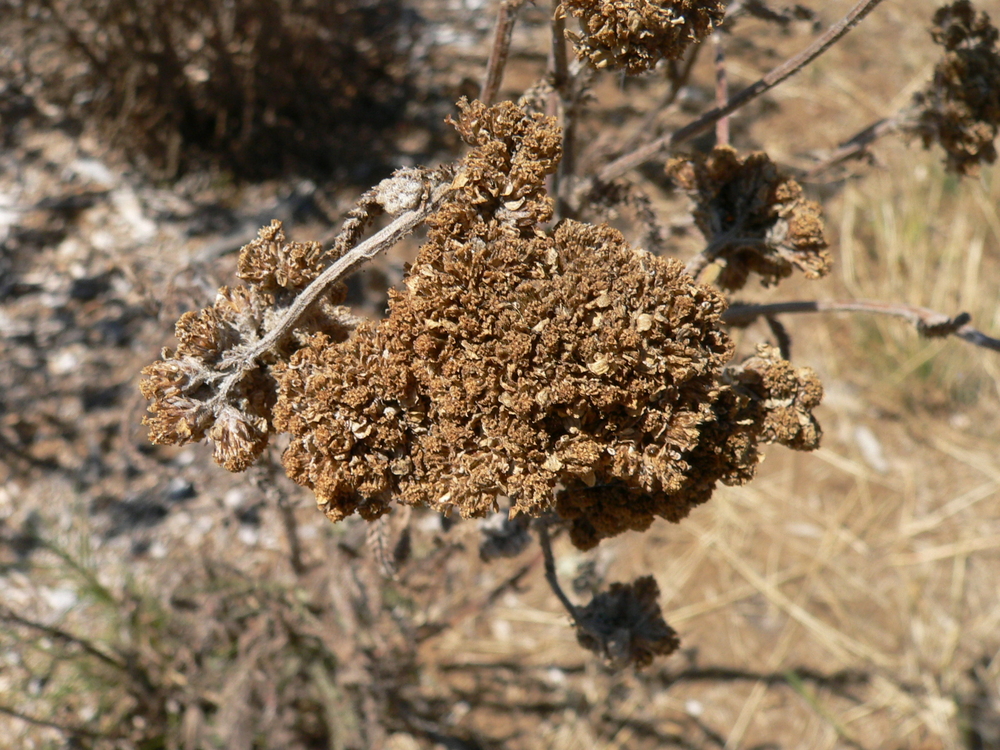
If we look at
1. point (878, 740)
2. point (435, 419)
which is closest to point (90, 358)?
point (435, 419)

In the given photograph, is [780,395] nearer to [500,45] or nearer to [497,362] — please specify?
[497,362]

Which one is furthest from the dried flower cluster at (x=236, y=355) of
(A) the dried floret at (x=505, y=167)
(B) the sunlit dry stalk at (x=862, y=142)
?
(B) the sunlit dry stalk at (x=862, y=142)

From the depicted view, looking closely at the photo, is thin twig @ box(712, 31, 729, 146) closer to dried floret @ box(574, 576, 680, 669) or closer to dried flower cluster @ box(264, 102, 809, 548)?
dried flower cluster @ box(264, 102, 809, 548)

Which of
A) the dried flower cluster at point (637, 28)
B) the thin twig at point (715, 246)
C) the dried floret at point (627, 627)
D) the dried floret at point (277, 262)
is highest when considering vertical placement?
the dried flower cluster at point (637, 28)

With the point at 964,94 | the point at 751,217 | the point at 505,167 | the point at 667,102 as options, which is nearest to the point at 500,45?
the point at 505,167

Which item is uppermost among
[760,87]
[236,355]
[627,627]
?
[760,87]

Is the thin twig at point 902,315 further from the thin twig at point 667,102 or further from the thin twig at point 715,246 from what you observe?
the thin twig at point 667,102
